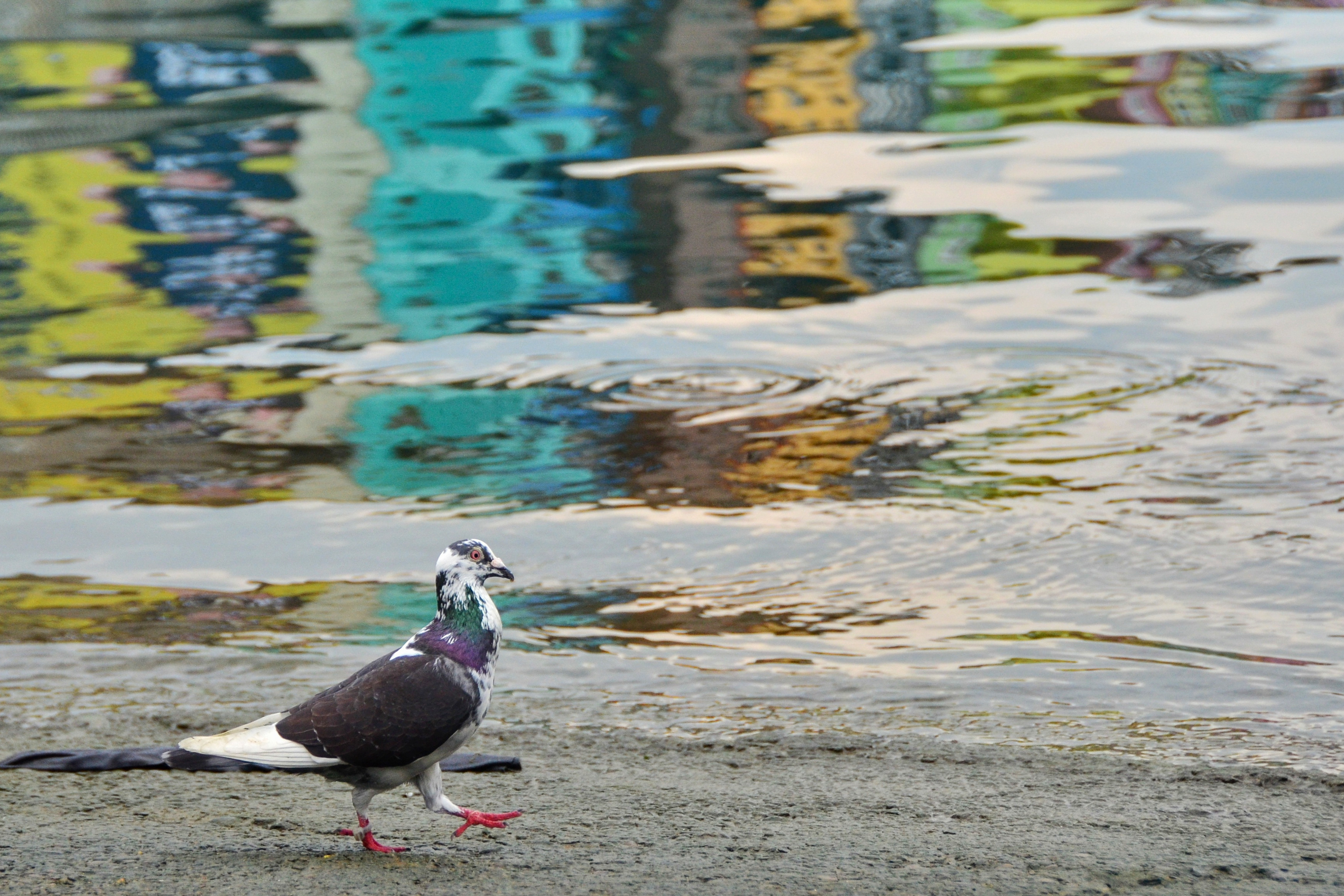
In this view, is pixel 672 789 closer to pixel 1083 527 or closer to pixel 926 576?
pixel 926 576

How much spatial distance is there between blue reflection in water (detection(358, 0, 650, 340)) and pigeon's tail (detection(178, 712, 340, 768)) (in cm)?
653

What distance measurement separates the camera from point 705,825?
12.1 feet

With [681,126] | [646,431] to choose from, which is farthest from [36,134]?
[646,431]

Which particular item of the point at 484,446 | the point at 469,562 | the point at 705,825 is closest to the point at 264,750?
the point at 469,562

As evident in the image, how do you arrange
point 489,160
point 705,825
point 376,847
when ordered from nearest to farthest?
point 376,847 → point 705,825 → point 489,160

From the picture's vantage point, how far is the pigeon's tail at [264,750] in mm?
3205

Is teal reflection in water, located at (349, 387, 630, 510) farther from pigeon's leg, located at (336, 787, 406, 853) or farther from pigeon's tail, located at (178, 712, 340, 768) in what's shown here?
pigeon's tail, located at (178, 712, 340, 768)

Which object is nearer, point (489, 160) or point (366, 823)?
point (366, 823)

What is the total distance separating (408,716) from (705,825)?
2.92 feet

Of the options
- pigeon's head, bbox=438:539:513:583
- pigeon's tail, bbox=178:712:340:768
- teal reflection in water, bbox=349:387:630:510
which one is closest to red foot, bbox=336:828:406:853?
pigeon's tail, bbox=178:712:340:768

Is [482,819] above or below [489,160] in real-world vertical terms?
below

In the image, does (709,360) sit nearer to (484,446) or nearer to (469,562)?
(484,446)

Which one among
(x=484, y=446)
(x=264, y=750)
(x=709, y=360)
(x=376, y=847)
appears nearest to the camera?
(x=264, y=750)

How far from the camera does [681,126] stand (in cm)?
1384
